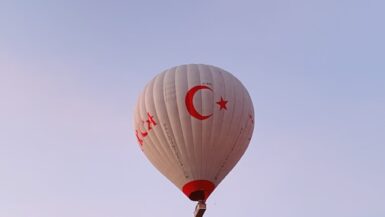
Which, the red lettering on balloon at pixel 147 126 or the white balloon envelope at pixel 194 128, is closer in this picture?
the white balloon envelope at pixel 194 128

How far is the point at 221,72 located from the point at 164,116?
3381 mm

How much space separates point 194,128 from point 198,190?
2.53 m

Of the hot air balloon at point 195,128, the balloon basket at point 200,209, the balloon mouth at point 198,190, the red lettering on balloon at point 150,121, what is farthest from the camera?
the red lettering on balloon at point 150,121

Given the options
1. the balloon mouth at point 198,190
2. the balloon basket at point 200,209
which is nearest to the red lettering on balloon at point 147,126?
the balloon mouth at point 198,190

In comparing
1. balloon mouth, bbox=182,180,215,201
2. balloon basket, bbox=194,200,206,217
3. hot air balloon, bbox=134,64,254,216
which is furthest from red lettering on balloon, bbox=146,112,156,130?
balloon basket, bbox=194,200,206,217

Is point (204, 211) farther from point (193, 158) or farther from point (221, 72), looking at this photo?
point (221, 72)

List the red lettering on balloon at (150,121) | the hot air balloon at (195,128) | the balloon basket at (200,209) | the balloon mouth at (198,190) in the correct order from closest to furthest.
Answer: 1. the balloon basket at (200,209)
2. the balloon mouth at (198,190)
3. the hot air balloon at (195,128)
4. the red lettering on balloon at (150,121)

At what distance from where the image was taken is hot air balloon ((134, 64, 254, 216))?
86.1ft

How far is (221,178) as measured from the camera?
26859mm

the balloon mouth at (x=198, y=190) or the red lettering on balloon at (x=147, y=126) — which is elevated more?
the red lettering on balloon at (x=147, y=126)

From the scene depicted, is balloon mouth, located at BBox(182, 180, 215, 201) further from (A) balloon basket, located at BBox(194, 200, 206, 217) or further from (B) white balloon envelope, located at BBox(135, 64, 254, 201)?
(A) balloon basket, located at BBox(194, 200, 206, 217)

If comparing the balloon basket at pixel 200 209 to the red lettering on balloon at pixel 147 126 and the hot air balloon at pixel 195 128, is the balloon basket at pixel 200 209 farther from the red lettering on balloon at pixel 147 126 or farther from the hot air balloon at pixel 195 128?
the red lettering on balloon at pixel 147 126

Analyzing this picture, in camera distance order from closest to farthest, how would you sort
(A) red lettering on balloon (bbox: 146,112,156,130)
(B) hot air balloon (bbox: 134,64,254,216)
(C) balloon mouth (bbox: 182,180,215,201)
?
(C) balloon mouth (bbox: 182,180,215,201)
(B) hot air balloon (bbox: 134,64,254,216)
(A) red lettering on balloon (bbox: 146,112,156,130)

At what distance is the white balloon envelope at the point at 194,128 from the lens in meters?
26.2
